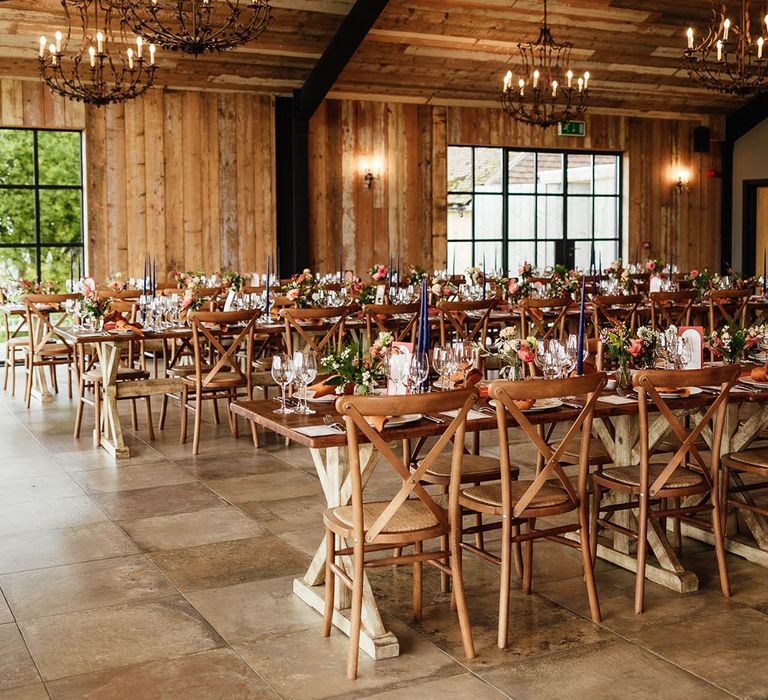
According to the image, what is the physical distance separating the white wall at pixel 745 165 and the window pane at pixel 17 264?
1056 cm

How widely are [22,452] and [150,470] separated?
109 cm

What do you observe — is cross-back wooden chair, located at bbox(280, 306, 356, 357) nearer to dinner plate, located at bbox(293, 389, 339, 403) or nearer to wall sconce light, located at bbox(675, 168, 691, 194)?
dinner plate, located at bbox(293, 389, 339, 403)

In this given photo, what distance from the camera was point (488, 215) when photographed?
1470cm

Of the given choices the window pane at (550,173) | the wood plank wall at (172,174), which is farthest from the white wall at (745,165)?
the wood plank wall at (172,174)

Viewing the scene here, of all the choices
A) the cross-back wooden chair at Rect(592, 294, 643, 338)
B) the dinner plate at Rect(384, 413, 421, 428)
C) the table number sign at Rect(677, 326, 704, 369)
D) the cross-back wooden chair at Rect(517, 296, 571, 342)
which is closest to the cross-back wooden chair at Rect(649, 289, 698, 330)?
the cross-back wooden chair at Rect(592, 294, 643, 338)

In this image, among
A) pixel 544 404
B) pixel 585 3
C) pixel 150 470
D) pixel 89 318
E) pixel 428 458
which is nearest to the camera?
pixel 428 458

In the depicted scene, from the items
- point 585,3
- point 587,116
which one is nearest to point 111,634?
point 585,3

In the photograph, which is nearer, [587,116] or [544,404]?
[544,404]

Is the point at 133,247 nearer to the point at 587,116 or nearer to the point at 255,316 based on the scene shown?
the point at 255,316

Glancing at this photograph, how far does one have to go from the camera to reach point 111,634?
3.64 metres

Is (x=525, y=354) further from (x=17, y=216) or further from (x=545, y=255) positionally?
(x=545, y=255)

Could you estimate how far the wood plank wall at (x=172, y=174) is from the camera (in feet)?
39.1

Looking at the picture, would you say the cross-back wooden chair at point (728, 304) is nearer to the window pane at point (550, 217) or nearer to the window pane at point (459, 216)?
the window pane at point (459, 216)

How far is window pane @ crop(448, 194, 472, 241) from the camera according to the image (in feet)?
47.2
